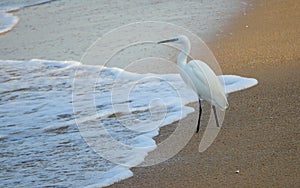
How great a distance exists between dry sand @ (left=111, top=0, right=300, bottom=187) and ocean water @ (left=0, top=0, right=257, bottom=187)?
11.5 inches

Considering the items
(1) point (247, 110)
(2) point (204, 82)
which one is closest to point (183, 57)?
(2) point (204, 82)

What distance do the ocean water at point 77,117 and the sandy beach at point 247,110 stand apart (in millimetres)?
266

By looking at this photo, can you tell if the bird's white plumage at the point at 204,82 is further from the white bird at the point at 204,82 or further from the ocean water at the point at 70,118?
the ocean water at the point at 70,118

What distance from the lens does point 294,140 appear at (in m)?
5.38

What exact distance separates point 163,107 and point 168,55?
2.35 metres

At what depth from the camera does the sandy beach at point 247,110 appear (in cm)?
486

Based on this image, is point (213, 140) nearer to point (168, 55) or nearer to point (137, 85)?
point (137, 85)

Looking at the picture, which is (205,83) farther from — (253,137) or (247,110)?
(253,137)

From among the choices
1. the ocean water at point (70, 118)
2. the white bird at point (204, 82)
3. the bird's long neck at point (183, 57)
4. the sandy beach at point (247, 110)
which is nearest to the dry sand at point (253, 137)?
the sandy beach at point (247, 110)

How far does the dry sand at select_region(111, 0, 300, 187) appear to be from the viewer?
4.80 m

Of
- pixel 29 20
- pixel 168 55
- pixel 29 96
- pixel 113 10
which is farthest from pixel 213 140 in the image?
pixel 29 20

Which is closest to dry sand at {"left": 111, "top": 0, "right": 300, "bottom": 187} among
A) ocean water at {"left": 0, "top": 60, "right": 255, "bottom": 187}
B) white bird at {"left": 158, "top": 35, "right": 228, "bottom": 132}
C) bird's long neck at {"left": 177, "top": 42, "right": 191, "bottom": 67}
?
white bird at {"left": 158, "top": 35, "right": 228, "bottom": 132}

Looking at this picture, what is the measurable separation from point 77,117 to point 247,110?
1.67 m

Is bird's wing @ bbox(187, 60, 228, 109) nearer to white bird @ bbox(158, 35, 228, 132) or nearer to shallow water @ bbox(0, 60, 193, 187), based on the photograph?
white bird @ bbox(158, 35, 228, 132)
